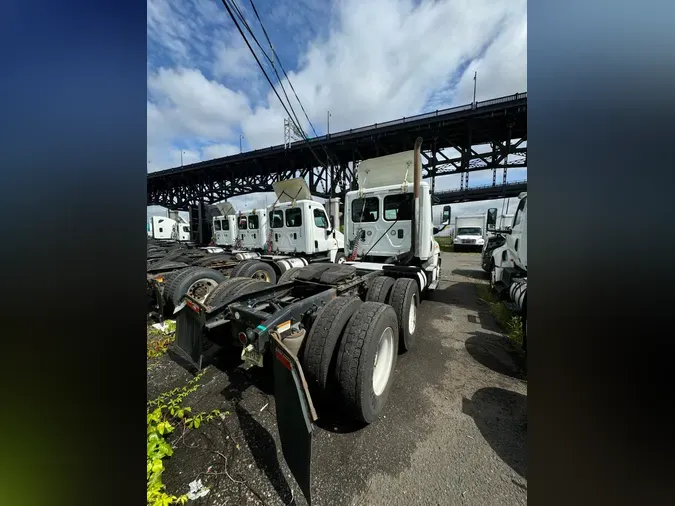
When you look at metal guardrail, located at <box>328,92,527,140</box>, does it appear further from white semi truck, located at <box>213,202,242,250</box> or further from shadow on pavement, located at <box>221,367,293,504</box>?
shadow on pavement, located at <box>221,367,293,504</box>

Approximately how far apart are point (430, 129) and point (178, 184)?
30396mm

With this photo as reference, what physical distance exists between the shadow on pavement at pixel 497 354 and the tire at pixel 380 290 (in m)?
1.57

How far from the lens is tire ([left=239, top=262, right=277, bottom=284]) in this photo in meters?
5.75

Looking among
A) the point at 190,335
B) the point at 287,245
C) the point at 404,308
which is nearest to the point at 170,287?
the point at 190,335

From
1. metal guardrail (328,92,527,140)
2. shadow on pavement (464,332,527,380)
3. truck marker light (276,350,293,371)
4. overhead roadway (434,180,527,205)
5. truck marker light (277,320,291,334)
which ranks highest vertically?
metal guardrail (328,92,527,140)

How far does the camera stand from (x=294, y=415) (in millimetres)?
1680

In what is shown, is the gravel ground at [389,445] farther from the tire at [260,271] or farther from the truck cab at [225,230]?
the truck cab at [225,230]

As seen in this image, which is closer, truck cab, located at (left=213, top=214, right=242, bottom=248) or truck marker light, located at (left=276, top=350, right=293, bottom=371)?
truck marker light, located at (left=276, top=350, right=293, bottom=371)

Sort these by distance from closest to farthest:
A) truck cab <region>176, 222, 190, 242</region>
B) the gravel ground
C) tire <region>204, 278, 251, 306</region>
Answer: the gravel ground
tire <region>204, 278, 251, 306</region>
truck cab <region>176, 222, 190, 242</region>

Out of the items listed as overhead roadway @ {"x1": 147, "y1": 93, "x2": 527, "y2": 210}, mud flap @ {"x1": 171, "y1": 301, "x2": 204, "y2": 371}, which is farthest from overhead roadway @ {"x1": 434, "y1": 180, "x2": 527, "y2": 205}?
mud flap @ {"x1": 171, "y1": 301, "x2": 204, "y2": 371}

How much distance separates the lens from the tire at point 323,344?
2154 millimetres

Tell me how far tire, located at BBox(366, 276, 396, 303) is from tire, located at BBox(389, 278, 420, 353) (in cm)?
8
